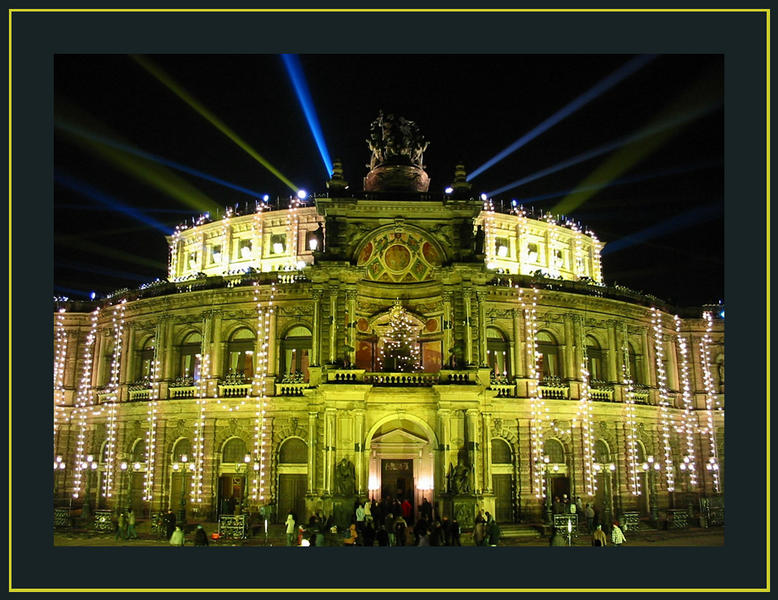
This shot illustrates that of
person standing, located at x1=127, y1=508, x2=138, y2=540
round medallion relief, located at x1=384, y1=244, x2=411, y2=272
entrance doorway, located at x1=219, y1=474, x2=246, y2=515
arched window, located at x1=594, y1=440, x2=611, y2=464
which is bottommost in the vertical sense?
person standing, located at x1=127, y1=508, x2=138, y2=540

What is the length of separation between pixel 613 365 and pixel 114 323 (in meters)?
32.1

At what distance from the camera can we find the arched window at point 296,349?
4128 cm

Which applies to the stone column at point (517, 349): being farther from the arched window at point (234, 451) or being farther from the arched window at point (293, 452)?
the arched window at point (234, 451)

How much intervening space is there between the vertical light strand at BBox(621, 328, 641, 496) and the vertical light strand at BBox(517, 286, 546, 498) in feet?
19.9

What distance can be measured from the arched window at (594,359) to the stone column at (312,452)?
59.4 feet

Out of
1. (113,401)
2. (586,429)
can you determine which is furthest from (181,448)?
(586,429)

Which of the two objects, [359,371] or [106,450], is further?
[106,450]

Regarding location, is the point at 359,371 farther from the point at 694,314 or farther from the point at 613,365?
the point at 694,314

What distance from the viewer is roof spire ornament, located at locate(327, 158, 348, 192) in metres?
37.5

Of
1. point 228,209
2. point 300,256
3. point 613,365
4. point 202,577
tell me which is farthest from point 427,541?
point 228,209

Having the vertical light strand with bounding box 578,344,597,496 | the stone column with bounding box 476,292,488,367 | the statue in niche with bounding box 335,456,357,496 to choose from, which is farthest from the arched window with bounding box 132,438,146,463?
the vertical light strand with bounding box 578,344,597,496

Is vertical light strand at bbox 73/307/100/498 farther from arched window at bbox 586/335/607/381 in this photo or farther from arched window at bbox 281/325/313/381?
arched window at bbox 586/335/607/381

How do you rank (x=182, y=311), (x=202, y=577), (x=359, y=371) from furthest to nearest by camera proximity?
(x=182, y=311) → (x=359, y=371) → (x=202, y=577)
